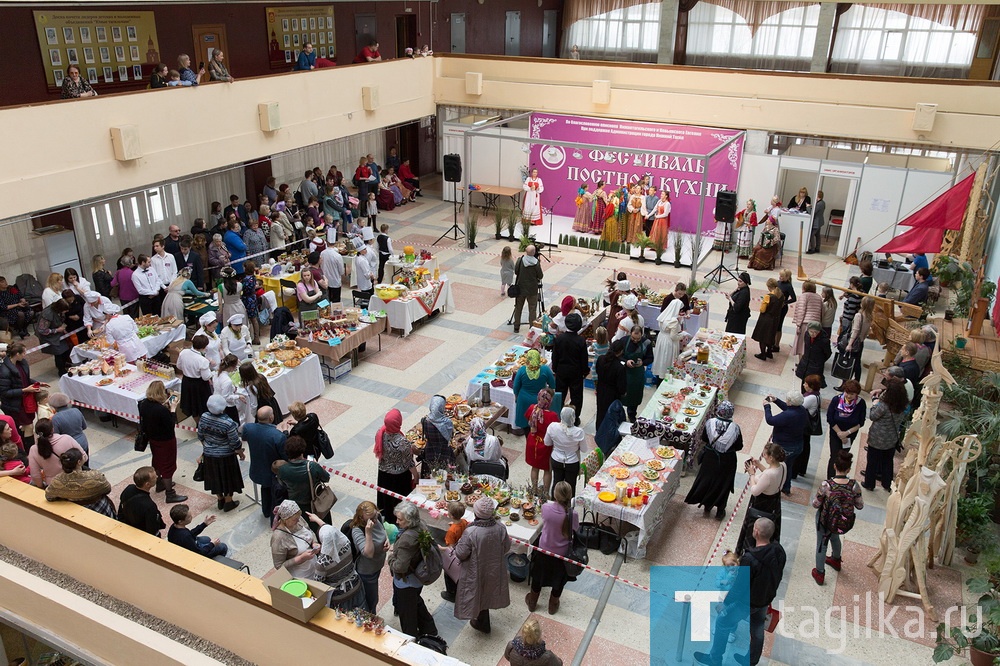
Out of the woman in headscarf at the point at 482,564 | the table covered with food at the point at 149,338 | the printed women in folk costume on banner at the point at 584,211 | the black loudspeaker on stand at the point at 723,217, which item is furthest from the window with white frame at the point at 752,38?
the woman in headscarf at the point at 482,564

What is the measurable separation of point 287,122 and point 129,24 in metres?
3.24

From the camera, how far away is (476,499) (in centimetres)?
753

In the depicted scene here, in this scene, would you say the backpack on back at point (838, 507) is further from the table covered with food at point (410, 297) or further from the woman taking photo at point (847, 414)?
the table covered with food at point (410, 297)

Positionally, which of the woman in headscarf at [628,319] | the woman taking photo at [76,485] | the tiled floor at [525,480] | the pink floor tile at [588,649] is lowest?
the pink floor tile at [588,649]

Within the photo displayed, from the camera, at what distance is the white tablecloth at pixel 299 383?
411 inches

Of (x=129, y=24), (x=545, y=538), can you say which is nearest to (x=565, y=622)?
(x=545, y=538)

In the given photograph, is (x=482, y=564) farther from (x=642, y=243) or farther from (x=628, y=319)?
(x=642, y=243)

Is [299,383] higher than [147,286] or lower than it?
lower

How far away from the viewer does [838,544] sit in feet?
25.4

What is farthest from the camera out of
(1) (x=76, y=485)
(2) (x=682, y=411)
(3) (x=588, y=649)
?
(2) (x=682, y=411)

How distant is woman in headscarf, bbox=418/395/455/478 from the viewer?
26.3 ft

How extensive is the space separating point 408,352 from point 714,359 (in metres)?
4.88

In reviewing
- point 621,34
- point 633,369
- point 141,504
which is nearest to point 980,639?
point 633,369

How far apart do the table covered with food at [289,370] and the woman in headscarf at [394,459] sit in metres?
3.01
